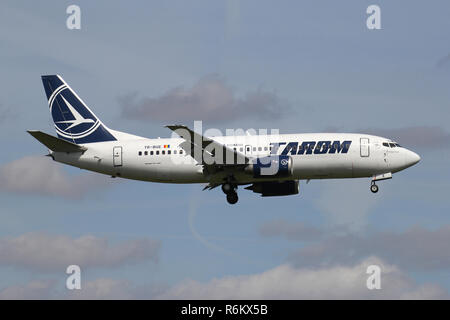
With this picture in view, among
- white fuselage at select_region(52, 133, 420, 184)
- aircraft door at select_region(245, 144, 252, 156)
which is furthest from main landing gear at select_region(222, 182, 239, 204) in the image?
aircraft door at select_region(245, 144, 252, 156)

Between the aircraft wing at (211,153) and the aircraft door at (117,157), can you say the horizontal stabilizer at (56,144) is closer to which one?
the aircraft door at (117,157)

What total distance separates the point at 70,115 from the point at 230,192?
52.5 ft

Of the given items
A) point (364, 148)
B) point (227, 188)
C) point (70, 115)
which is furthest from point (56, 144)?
point (364, 148)

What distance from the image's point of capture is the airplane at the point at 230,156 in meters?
70.2

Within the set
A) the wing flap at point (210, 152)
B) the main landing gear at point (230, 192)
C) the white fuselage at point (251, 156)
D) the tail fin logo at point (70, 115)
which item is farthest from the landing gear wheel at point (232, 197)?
the tail fin logo at point (70, 115)

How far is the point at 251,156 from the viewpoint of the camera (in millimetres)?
71812

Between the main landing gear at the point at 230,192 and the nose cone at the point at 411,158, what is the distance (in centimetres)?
1411

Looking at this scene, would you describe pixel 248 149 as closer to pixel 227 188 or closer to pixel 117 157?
pixel 227 188

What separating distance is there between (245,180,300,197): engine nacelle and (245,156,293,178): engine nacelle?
557 centimetres

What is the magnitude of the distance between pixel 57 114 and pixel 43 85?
312cm

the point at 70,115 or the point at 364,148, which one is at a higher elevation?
the point at 70,115

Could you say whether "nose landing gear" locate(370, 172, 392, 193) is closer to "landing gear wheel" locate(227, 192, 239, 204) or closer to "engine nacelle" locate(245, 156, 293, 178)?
"engine nacelle" locate(245, 156, 293, 178)

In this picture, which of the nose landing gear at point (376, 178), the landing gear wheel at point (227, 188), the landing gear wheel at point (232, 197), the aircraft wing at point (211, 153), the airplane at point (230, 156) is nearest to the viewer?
the aircraft wing at point (211, 153)

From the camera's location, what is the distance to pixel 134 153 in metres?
74.1
